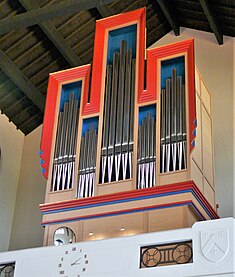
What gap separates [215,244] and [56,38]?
6664mm

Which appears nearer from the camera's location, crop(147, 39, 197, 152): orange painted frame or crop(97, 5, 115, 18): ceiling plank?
crop(147, 39, 197, 152): orange painted frame

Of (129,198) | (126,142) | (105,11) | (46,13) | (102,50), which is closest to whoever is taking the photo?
(129,198)

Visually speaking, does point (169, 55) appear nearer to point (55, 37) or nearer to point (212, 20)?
point (212, 20)

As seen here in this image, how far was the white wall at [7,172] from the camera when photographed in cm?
1418

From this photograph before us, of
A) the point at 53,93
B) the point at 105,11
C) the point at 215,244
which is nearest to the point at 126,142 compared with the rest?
the point at 53,93

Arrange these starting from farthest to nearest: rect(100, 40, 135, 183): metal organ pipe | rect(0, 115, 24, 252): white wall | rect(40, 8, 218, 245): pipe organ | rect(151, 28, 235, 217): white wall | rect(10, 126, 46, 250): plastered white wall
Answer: rect(0, 115, 24, 252): white wall
rect(10, 126, 46, 250): plastered white wall
rect(151, 28, 235, 217): white wall
rect(100, 40, 135, 183): metal organ pipe
rect(40, 8, 218, 245): pipe organ

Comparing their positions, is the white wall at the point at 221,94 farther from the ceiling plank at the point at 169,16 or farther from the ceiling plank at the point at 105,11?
the ceiling plank at the point at 105,11

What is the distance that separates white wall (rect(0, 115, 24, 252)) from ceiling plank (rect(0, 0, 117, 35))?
3.25 meters

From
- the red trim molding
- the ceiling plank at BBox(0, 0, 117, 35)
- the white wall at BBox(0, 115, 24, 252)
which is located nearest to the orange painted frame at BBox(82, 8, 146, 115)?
the ceiling plank at BBox(0, 0, 117, 35)

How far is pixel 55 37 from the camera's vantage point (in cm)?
1352

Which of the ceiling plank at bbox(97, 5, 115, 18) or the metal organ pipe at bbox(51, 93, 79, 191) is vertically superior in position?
the ceiling plank at bbox(97, 5, 115, 18)

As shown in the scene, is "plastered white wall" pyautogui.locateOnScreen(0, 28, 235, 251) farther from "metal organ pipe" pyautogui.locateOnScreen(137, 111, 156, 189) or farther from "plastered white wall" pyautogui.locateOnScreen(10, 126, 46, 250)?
"metal organ pipe" pyautogui.locateOnScreen(137, 111, 156, 189)

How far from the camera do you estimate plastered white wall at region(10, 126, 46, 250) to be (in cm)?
1398

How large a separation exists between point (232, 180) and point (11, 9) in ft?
18.3
